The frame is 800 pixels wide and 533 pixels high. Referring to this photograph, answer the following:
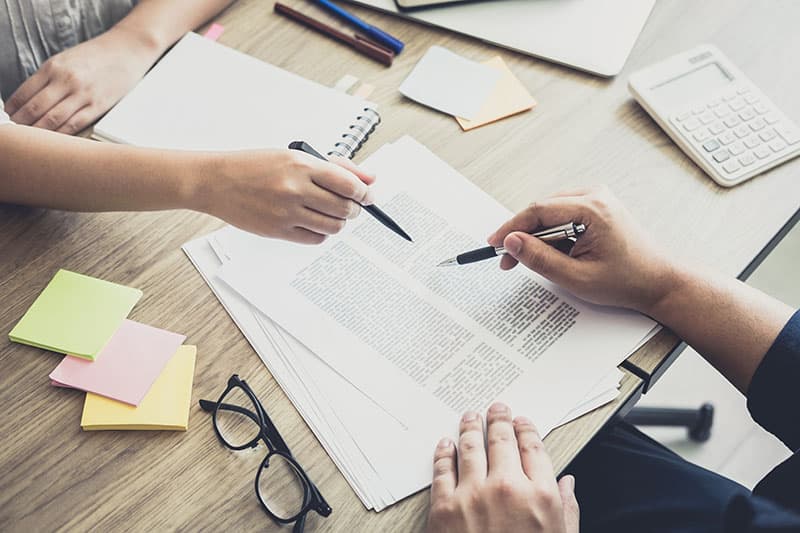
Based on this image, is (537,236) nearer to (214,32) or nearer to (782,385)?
(782,385)

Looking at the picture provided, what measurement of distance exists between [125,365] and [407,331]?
29cm

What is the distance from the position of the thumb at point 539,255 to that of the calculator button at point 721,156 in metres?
0.25

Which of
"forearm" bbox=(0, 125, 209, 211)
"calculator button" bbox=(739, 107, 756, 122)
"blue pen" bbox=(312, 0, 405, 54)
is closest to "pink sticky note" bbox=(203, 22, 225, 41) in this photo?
"blue pen" bbox=(312, 0, 405, 54)

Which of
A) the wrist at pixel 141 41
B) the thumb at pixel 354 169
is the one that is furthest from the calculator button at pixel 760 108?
the wrist at pixel 141 41

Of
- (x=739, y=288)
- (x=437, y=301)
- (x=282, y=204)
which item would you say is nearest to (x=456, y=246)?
(x=437, y=301)

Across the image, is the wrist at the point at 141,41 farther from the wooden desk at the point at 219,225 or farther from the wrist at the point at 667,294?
the wrist at the point at 667,294

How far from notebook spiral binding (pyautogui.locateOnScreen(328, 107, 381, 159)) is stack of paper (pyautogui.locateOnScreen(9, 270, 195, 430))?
284mm

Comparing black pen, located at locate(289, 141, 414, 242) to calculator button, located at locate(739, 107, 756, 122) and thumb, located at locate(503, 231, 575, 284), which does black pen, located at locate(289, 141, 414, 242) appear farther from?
calculator button, located at locate(739, 107, 756, 122)

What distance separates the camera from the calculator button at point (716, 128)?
0.90 meters

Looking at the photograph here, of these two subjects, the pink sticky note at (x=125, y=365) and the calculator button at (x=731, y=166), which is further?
the calculator button at (x=731, y=166)

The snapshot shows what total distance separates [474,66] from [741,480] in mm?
1006

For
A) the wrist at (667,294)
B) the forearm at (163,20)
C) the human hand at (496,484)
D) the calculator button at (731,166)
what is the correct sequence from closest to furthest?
the human hand at (496,484), the wrist at (667,294), the calculator button at (731,166), the forearm at (163,20)

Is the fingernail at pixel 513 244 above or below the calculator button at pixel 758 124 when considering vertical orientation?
below

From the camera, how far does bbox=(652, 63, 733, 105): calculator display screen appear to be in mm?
935
